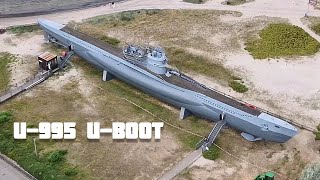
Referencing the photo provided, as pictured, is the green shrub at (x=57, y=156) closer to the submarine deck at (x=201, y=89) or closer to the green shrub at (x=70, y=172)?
the green shrub at (x=70, y=172)

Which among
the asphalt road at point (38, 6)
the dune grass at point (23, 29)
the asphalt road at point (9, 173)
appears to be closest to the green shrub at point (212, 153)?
the asphalt road at point (9, 173)

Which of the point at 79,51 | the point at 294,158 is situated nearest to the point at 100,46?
the point at 79,51

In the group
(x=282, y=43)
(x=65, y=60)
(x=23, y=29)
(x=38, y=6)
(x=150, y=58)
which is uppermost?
(x=150, y=58)

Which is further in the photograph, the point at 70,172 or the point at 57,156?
the point at 57,156

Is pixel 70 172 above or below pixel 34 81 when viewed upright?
below

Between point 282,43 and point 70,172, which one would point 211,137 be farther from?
point 282,43

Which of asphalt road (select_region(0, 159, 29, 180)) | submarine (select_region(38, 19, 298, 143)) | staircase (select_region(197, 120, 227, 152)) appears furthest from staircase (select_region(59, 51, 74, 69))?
staircase (select_region(197, 120, 227, 152))

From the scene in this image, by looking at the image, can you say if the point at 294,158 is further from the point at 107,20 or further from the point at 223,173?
the point at 107,20

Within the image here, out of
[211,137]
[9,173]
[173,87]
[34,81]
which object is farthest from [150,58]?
[9,173]

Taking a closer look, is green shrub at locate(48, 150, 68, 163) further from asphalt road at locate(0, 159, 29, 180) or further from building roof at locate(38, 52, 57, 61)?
building roof at locate(38, 52, 57, 61)
